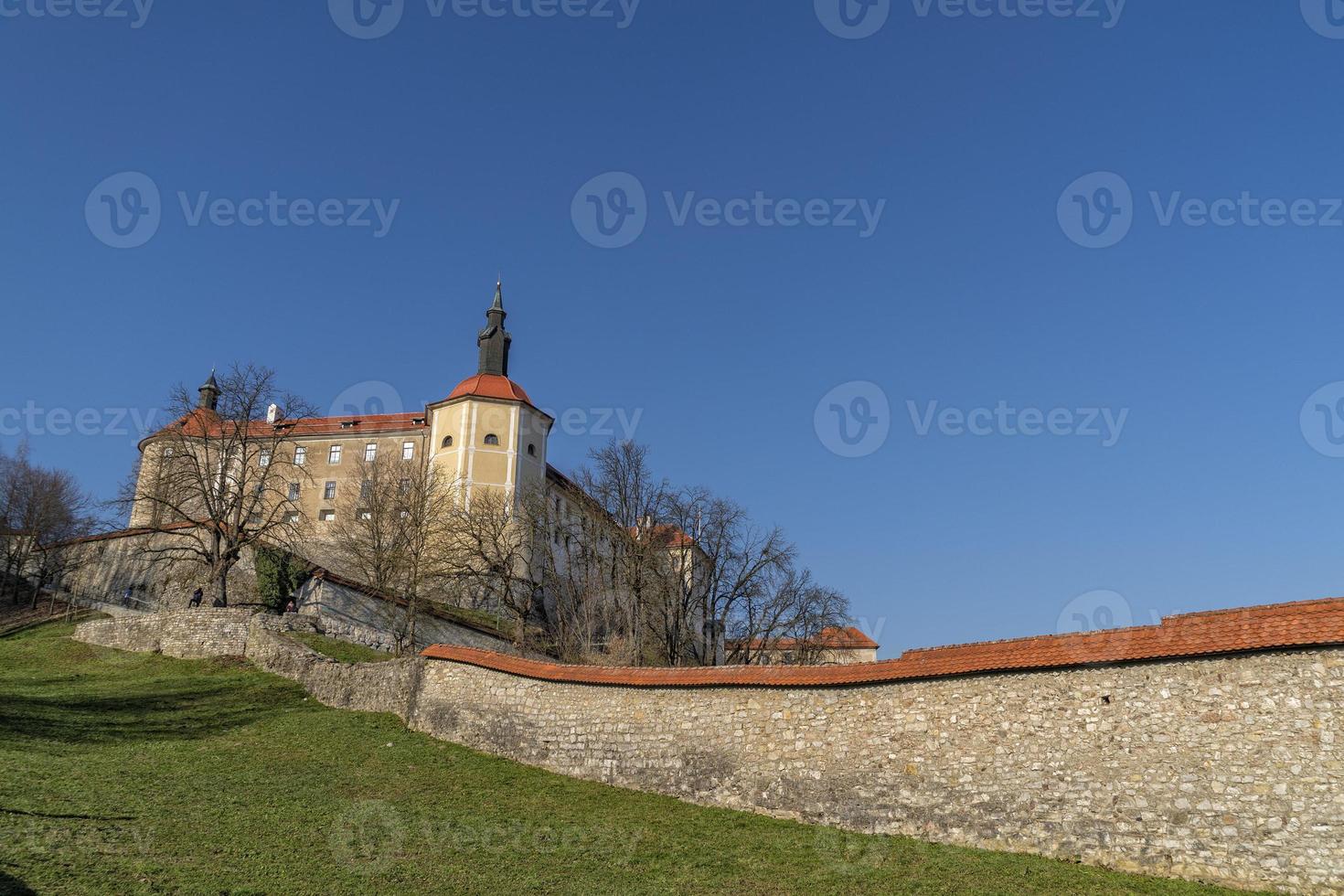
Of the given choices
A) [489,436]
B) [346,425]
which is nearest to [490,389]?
[489,436]

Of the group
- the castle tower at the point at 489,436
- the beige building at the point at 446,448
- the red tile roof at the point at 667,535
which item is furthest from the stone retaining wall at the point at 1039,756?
the castle tower at the point at 489,436

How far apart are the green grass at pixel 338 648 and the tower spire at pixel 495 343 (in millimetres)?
30315

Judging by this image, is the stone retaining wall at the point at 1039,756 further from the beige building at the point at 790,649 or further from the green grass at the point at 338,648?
the beige building at the point at 790,649

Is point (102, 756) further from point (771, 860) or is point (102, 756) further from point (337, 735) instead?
point (771, 860)

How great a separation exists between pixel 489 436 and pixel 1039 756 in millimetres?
47316

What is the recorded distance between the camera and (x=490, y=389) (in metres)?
60.5

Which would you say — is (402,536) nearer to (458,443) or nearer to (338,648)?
(338,648)

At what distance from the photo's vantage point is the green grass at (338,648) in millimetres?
32188

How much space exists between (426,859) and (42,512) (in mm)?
52300

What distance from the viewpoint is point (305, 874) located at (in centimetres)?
1262

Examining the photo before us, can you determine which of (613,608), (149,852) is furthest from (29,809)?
(613,608)

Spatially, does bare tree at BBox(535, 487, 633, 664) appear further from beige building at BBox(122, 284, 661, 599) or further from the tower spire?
the tower spire

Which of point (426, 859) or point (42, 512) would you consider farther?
point (42, 512)

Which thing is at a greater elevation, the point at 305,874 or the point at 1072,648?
the point at 1072,648
